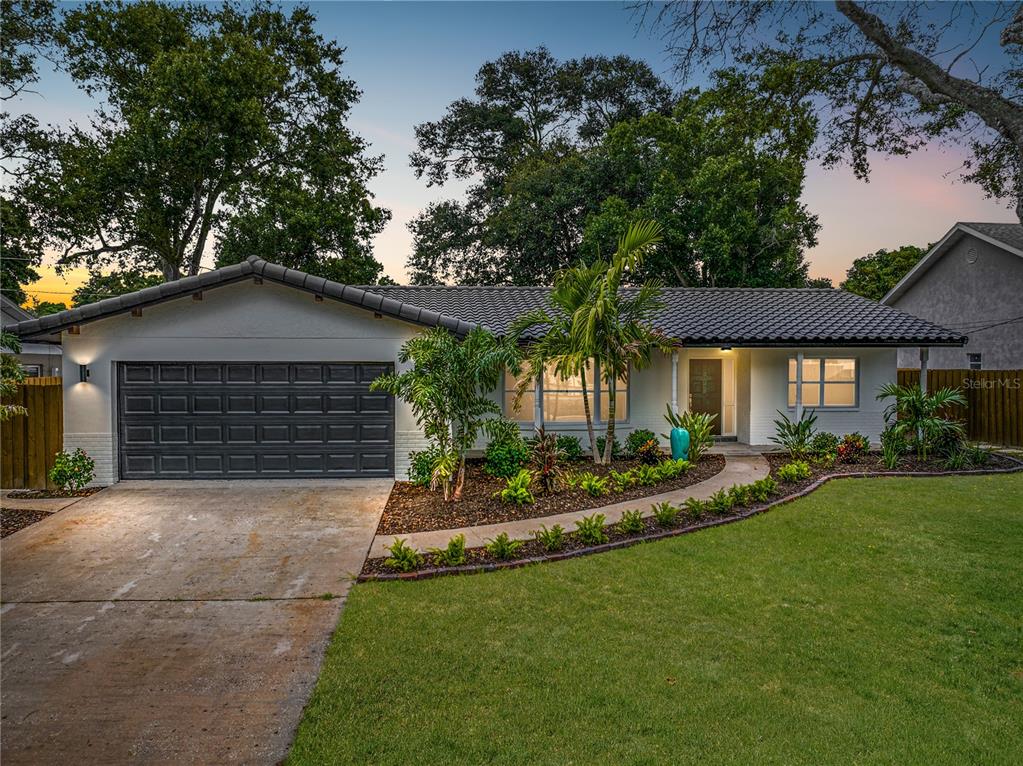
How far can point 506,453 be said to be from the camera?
9.80 metres

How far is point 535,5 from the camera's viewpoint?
500 inches

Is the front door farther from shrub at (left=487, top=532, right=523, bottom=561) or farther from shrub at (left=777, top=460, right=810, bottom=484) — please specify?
shrub at (left=487, top=532, right=523, bottom=561)

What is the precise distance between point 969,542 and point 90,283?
26.9m

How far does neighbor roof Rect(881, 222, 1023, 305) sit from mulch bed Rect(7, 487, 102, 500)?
21996mm

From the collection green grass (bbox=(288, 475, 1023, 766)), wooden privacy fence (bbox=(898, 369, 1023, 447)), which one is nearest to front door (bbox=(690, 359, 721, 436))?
wooden privacy fence (bbox=(898, 369, 1023, 447))

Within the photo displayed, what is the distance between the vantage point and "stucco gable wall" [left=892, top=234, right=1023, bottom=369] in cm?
1641

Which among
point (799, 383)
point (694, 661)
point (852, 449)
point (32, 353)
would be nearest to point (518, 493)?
point (694, 661)

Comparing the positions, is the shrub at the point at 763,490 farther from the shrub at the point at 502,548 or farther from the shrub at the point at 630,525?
the shrub at the point at 502,548

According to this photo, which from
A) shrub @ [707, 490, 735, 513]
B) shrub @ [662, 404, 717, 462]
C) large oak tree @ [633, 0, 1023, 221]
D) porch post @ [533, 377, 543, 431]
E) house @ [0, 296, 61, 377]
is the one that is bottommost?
shrub @ [707, 490, 735, 513]

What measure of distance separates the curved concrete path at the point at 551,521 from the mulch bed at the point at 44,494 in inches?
223

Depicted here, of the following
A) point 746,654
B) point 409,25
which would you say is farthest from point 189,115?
point 746,654

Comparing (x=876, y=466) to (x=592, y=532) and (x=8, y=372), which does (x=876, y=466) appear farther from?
(x=8, y=372)

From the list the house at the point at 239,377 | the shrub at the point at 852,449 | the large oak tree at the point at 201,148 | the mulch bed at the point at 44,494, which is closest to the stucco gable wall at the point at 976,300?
the shrub at the point at 852,449

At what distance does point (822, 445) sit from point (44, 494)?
44.4ft
